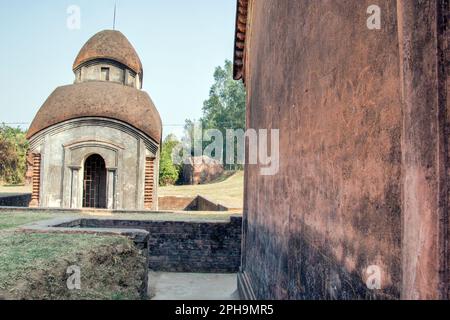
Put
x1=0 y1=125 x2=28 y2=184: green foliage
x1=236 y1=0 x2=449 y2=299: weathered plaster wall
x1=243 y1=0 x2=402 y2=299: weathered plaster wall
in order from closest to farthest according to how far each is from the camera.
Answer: x1=236 y1=0 x2=449 y2=299: weathered plaster wall, x1=243 y1=0 x2=402 y2=299: weathered plaster wall, x1=0 y1=125 x2=28 y2=184: green foliage

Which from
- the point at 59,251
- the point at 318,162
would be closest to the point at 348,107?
the point at 318,162

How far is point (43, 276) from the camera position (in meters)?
4.04

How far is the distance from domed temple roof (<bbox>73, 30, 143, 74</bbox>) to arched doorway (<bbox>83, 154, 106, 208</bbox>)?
4.92m

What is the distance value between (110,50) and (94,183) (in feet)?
22.2

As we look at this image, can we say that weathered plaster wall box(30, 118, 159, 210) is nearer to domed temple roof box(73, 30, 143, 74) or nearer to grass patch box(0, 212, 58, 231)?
domed temple roof box(73, 30, 143, 74)

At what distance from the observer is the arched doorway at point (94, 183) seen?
1811 centimetres

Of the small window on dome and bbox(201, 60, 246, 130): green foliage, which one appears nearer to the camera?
Result: the small window on dome

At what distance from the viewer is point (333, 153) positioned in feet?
9.07

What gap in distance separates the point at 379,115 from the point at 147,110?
51.7 ft

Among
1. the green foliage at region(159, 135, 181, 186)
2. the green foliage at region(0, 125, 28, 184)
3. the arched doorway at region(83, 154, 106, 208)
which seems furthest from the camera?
the green foliage at region(0, 125, 28, 184)

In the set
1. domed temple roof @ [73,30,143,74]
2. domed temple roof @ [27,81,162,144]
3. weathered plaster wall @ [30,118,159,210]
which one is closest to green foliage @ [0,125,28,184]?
domed temple roof @ [73,30,143,74]

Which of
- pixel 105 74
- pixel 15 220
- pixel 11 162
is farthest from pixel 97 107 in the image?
pixel 11 162

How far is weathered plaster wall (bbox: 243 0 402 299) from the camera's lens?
1.98 m
